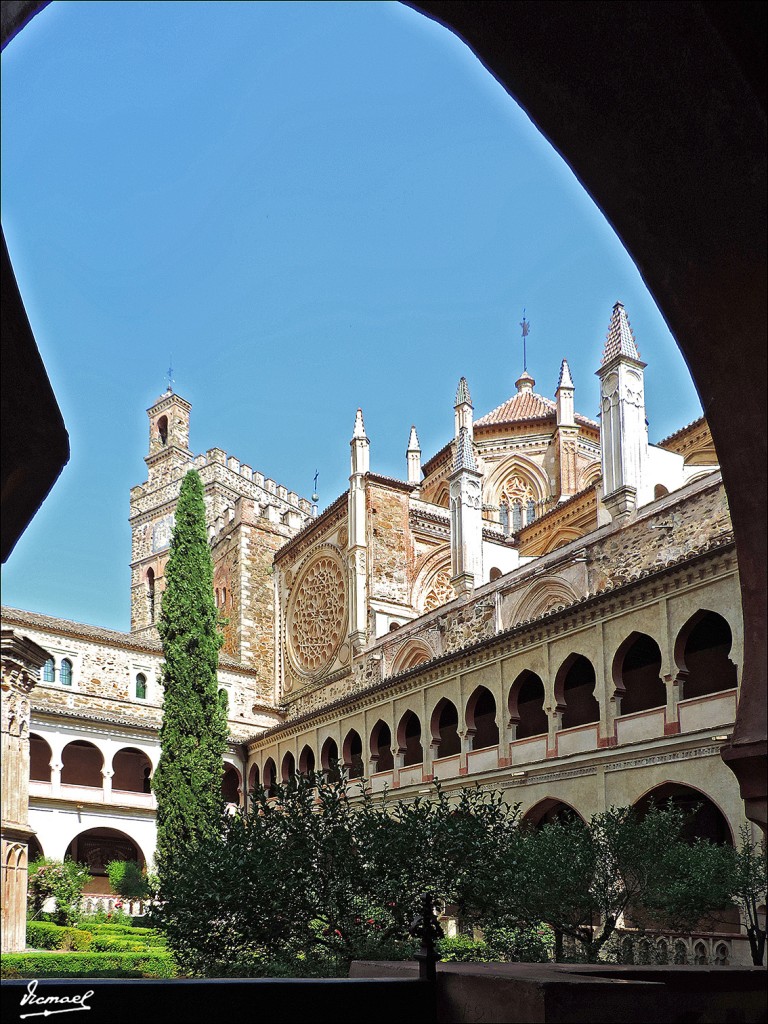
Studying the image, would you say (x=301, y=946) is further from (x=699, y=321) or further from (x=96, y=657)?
(x=96, y=657)

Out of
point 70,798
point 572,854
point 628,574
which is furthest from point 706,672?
point 70,798

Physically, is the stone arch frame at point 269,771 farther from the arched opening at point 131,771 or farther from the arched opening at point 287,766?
the arched opening at point 131,771

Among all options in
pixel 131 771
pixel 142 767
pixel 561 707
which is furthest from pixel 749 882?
pixel 142 767

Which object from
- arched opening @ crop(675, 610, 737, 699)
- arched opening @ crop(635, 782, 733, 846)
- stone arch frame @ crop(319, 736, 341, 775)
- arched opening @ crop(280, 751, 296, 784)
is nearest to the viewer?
arched opening @ crop(635, 782, 733, 846)

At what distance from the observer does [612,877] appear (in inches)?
491

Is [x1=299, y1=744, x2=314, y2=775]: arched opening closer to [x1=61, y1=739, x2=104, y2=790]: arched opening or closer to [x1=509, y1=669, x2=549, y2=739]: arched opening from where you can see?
[x1=61, y1=739, x2=104, y2=790]: arched opening

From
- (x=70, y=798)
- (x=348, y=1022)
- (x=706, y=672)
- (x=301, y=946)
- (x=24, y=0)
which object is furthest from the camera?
(x=70, y=798)

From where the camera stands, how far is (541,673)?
64.7 ft

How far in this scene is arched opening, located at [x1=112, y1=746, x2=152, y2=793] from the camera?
33.4 metres

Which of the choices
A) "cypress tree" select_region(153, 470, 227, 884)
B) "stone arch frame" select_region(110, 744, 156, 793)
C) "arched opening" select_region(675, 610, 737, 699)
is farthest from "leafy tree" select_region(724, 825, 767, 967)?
"stone arch frame" select_region(110, 744, 156, 793)

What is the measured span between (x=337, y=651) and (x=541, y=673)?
14630 mm

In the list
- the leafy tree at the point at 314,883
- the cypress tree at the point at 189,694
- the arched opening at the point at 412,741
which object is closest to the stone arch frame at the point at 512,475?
the arched opening at the point at 412,741

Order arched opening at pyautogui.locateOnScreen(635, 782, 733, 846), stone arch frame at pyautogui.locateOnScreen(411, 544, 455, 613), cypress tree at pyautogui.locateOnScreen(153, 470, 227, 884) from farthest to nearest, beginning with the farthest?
stone arch frame at pyautogui.locateOnScreen(411, 544, 455, 613)
cypress tree at pyautogui.locateOnScreen(153, 470, 227, 884)
arched opening at pyautogui.locateOnScreen(635, 782, 733, 846)

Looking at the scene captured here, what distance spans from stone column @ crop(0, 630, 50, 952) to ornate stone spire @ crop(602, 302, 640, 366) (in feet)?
41.3
